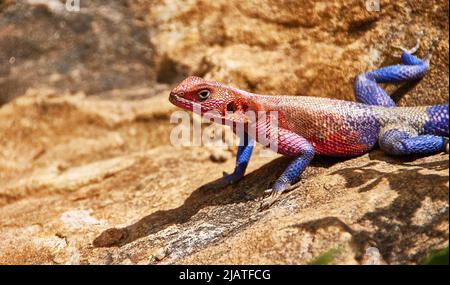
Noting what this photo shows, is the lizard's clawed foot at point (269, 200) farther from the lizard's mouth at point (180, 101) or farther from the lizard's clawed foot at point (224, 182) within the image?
the lizard's mouth at point (180, 101)

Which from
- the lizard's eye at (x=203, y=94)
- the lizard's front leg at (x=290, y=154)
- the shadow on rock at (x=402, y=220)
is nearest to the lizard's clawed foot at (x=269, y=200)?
the lizard's front leg at (x=290, y=154)

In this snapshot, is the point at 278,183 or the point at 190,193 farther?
the point at 190,193

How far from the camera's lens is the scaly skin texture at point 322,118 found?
453cm

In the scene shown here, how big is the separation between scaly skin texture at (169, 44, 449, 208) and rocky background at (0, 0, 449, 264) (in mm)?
147

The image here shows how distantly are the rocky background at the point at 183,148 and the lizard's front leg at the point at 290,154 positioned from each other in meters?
0.10

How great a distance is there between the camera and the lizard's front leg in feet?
Answer: 14.6

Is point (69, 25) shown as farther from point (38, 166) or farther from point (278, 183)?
point (278, 183)

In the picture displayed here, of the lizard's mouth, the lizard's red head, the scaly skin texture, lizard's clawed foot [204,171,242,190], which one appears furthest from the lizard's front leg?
the lizard's mouth

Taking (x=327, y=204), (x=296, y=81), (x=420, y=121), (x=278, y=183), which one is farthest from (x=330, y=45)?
(x=327, y=204)

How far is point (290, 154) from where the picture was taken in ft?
15.5

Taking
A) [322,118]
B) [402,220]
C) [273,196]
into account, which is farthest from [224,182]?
[402,220]

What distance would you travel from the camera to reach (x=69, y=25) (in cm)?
745

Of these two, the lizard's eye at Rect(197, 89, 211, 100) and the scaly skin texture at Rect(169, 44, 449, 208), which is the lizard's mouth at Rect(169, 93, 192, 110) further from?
the lizard's eye at Rect(197, 89, 211, 100)
